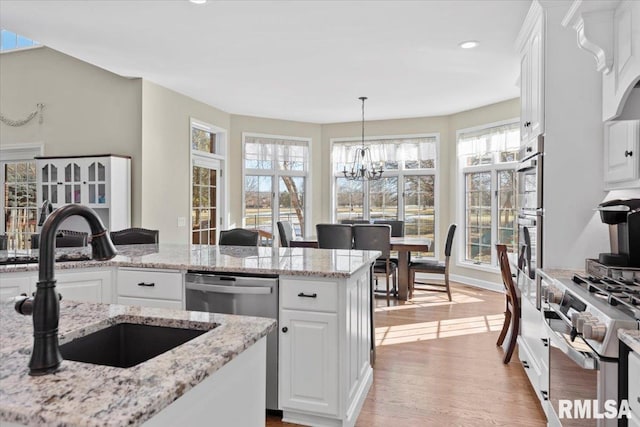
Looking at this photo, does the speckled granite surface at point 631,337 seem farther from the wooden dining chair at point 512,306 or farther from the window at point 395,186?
the window at point 395,186

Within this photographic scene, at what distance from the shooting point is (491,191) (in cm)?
594

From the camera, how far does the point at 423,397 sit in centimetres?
265

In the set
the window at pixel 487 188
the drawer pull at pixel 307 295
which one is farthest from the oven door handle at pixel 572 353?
the window at pixel 487 188

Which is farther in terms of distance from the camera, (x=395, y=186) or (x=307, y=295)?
(x=395, y=186)

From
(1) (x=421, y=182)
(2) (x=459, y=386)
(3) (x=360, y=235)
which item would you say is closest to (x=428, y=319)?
(3) (x=360, y=235)

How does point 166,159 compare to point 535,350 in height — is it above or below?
above

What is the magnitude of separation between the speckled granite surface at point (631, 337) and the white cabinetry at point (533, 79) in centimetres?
168

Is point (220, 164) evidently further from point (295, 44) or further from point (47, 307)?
point (47, 307)

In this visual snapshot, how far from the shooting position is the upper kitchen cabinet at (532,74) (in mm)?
2627

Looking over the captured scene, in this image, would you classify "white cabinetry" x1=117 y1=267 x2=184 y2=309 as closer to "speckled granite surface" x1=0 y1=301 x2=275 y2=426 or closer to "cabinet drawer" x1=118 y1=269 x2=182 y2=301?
"cabinet drawer" x1=118 y1=269 x2=182 y2=301

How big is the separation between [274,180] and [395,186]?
217 centimetres

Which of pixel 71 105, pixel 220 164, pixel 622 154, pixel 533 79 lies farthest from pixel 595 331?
pixel 220 164

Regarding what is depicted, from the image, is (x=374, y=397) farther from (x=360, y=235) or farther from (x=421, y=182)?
(x=421, y=182)

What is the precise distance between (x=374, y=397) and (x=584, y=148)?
2127 millimetres
